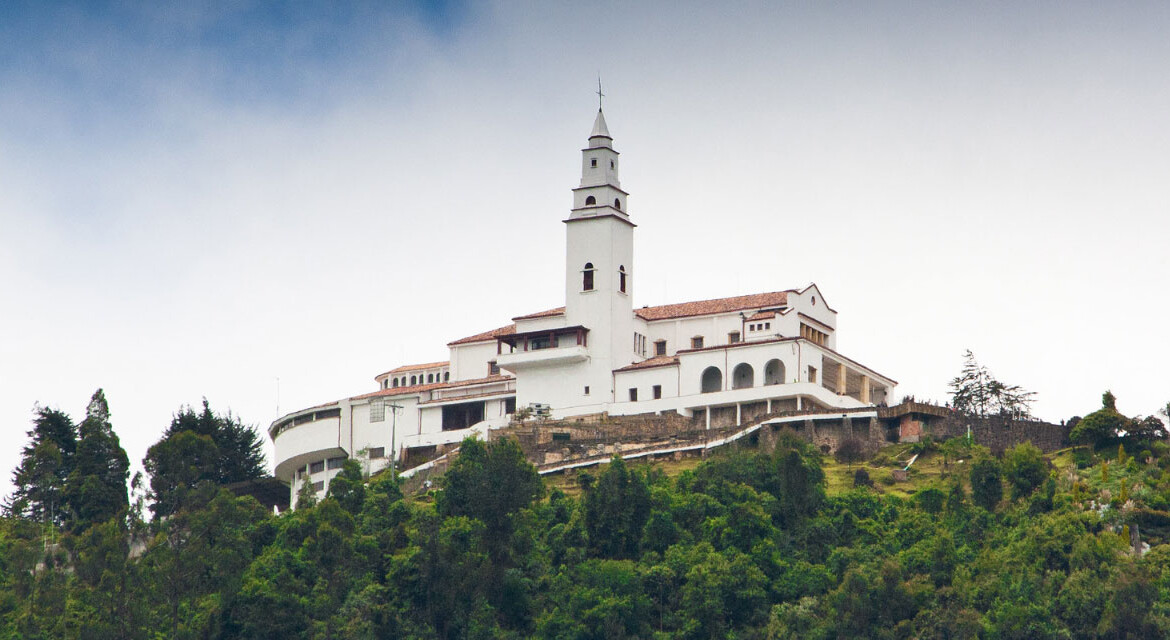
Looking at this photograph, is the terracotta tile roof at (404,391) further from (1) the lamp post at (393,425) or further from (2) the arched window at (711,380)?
(2) the arched window at (711,380)

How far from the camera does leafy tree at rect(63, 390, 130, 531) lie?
282ft

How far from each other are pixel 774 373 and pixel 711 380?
278cm

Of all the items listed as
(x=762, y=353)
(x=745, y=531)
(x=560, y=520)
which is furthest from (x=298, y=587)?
(x=762, y=353)

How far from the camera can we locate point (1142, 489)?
7169 centimetres

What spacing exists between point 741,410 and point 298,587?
918 inches

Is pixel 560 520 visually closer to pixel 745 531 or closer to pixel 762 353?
pixel 745 531

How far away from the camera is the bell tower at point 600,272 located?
9138cm

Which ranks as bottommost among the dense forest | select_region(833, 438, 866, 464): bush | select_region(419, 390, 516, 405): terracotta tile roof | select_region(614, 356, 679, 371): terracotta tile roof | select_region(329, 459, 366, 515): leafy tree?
the dense forest

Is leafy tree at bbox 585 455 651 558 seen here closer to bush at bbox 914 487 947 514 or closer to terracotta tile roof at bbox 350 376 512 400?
bush at bbox 914 487 947 514

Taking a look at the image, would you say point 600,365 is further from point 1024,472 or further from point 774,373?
point 1024,472

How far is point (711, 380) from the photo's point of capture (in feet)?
294

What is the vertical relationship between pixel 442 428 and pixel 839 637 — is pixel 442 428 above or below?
above

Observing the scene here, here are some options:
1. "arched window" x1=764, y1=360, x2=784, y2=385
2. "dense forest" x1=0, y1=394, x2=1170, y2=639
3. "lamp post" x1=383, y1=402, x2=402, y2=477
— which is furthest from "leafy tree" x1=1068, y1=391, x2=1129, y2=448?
"lamp post" x1=383, y1=402, x2=402, y2=477

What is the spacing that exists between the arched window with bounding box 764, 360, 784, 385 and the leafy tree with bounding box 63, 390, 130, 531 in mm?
25876
